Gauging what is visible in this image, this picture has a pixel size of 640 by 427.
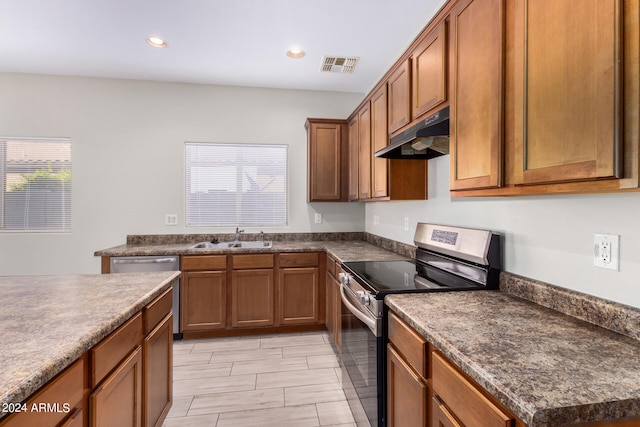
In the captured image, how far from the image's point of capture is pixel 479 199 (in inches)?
72.0

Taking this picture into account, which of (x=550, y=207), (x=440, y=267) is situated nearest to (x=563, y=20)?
(x=550, y=207)

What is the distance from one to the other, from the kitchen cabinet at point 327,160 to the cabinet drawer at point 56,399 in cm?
278

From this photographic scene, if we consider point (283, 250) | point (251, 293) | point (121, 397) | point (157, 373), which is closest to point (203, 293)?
point (251, 293)

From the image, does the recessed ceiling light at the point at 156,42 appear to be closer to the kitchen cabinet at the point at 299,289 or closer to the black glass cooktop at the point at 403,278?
the kitchen cabinet at the point at 299,289

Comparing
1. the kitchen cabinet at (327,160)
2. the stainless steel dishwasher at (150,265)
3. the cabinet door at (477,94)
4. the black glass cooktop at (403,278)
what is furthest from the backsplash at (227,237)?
the cabinet door at (477,94)

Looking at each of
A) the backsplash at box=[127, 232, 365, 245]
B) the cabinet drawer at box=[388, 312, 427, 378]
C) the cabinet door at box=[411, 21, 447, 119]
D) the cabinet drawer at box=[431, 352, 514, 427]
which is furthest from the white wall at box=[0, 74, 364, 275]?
the cabinet drawer at box=[431, 352, 514, 427]

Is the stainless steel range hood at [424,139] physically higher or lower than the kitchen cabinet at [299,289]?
higher

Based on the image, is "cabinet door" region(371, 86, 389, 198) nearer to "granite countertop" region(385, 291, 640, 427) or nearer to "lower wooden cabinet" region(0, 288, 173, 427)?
"granite countertop" region(385, 291, 640, 427)

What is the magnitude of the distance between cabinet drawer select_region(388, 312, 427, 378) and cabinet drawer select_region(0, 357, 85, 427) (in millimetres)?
1131

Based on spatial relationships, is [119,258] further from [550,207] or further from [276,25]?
[550,207]

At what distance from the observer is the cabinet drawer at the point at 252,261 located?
3.14m

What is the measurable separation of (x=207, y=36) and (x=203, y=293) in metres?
2.31

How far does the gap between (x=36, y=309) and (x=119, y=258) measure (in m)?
1.89

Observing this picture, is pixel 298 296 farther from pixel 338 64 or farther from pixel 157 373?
pixel 338 64
